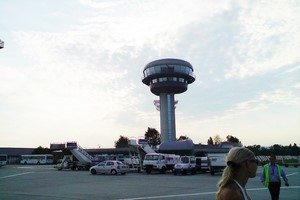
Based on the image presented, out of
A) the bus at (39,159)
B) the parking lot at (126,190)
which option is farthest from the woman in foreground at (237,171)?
the bus at (39,159)

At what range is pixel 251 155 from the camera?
3.26 m

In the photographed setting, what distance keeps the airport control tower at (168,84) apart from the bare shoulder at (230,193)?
81.8 metres

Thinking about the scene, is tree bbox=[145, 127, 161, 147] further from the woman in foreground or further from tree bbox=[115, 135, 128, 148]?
the woman in foreground

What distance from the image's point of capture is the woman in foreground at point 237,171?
313cm

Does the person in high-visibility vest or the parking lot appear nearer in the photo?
the person in high-visibility vest

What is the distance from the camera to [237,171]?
324cm

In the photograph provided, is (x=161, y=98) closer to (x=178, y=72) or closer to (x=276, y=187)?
(x=178, y=72)

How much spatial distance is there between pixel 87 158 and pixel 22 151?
3214 inches

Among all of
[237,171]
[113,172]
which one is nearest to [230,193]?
[237,171]

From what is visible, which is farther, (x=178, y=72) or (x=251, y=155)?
(x=178, y=72)

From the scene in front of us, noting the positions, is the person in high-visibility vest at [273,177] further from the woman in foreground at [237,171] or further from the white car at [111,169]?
the white car at [111,169]

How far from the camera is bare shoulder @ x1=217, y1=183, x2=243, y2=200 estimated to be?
303 cm

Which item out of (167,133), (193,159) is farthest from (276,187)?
(167,133)

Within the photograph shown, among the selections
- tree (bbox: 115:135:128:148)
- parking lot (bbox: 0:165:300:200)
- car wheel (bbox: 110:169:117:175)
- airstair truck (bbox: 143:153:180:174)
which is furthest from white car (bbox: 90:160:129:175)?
tree (bbox: 115:135:128:148)
